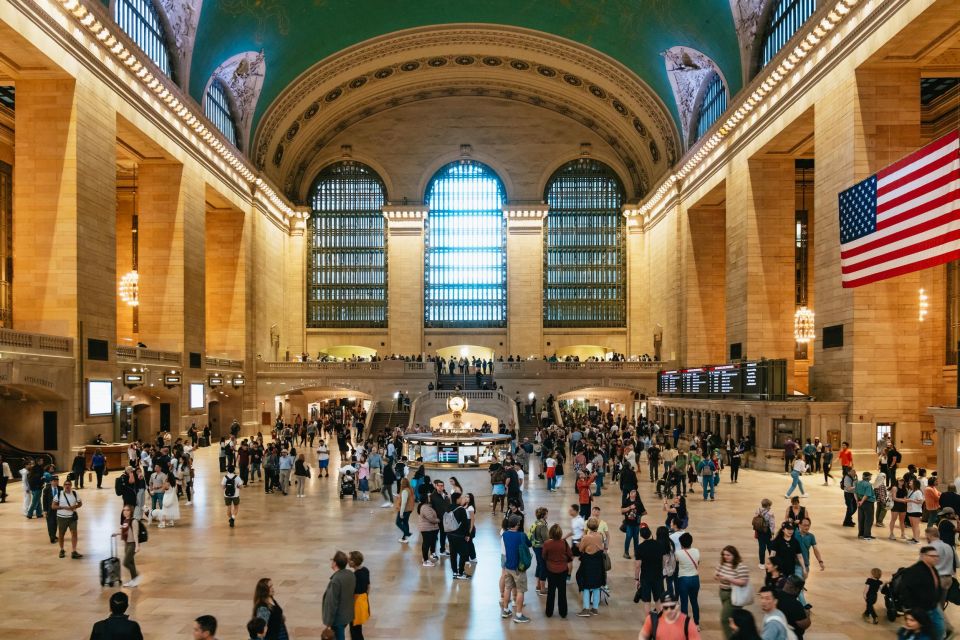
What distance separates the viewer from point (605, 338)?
156 ft

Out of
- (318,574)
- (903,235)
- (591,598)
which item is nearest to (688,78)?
(903,235)

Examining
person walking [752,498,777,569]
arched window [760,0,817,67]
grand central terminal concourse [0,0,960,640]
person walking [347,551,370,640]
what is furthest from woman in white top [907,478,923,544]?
arched window [760,0,817,67]

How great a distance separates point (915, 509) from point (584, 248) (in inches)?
1421

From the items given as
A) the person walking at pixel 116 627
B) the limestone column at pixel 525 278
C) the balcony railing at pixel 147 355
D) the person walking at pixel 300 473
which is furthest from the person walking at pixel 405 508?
the limestone column at pixel 525 278

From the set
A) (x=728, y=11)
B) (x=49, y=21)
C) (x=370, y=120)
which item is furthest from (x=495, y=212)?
(x=49, y=21)

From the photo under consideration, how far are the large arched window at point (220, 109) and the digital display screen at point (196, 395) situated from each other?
10645mm

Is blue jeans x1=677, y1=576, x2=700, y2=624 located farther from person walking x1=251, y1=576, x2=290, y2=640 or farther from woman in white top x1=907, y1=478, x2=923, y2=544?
woman in white top x1=907, y1=478, x2=923, y2=544

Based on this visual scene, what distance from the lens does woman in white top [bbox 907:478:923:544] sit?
12.4 metres

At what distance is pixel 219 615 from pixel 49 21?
17.5 meters

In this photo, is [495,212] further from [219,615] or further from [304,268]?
[219,615]

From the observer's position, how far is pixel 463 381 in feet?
123

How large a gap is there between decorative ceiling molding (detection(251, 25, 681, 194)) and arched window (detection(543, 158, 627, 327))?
112 inches

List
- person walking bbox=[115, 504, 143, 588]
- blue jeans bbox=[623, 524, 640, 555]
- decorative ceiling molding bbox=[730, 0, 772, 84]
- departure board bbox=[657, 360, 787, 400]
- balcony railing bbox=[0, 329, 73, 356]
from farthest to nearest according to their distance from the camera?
decorative ceiling molding bbox=[730, 0, 772, 84] < departure board bbox=[657, 360, 787, 400] < balcony railing bbox=[0, 329, 73, 356] < blue jeans bbox=[623, 524, 640, 555] < person walking bbox=[115, 504, 143, 588]

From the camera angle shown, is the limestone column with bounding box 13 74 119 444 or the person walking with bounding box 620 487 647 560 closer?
the person walking with bounding box 620 487 647 560
